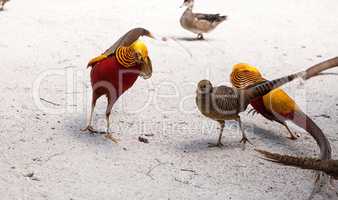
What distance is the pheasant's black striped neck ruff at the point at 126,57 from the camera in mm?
3207

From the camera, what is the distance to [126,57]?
322 centimetres

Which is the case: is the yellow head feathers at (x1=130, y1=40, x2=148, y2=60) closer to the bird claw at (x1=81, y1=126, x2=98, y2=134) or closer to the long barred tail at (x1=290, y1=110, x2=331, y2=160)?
the bird claw at (x1=81, y1=126, x2=98, y2=134)

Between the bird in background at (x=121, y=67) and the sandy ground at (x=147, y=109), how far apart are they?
1.18 feet

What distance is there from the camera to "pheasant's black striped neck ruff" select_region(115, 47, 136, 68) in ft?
10.5

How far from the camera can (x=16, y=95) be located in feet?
13.0

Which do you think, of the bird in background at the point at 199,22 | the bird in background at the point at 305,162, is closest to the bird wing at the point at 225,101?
the bird in background at the point at 305,162

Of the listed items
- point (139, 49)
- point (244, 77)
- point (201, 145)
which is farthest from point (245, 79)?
point (139, 49)

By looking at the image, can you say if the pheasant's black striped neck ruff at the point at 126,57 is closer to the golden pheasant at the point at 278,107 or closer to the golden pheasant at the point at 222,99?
the golden pheasant at the point at 222,99

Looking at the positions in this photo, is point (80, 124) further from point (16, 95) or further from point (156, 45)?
point (156, 45)

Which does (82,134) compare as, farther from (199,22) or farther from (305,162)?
(199,22)

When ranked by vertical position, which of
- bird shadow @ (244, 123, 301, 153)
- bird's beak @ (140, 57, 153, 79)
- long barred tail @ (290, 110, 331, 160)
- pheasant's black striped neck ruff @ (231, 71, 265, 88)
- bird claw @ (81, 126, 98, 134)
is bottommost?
bird shadow @ (244, 123, 301, 153)

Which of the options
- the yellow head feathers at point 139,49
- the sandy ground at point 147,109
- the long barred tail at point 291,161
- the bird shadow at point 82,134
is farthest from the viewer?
the bird shadow at point 82,134

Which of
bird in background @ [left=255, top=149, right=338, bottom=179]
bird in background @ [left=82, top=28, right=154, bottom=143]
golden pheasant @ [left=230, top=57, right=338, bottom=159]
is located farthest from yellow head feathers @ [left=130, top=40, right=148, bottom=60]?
bird in background @ [left=255, top=149, right=338, bottom=179]

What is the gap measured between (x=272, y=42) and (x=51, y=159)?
375 cm
